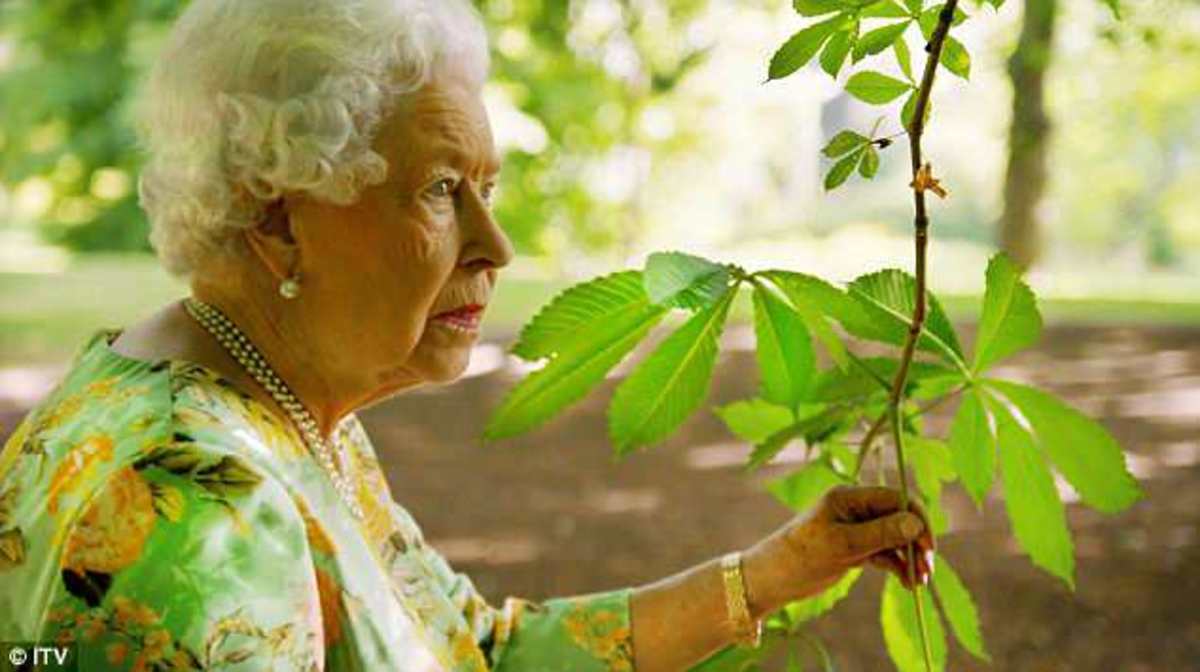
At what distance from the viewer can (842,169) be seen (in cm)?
105

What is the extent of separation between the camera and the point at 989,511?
5.01 meters

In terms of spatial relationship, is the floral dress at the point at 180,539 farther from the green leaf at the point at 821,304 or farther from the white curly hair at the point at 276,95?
the green leaf at the point at 821,304

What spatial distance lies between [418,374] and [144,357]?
0.25 meters

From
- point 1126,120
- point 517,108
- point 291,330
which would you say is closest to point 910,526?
point 291,330

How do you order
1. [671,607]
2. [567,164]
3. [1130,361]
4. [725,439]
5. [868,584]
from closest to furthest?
[671,607], [868,584], [725,439], [1130,361], [567,164]

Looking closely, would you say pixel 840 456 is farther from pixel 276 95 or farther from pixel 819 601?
pixel 276 95

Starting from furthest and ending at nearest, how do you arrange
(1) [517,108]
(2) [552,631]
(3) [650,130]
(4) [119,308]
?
(3) [650,130] < (4) [119,308] < (1) [517,108] < (2) [552,631]

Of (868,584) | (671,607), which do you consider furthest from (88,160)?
(671,607)

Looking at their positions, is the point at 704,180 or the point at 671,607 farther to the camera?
the point at 704,180

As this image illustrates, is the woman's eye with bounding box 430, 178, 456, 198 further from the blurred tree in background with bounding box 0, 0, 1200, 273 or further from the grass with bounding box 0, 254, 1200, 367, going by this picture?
the grass with bounding box 0, 254, 1200, 367

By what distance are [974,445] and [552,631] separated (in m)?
0.61

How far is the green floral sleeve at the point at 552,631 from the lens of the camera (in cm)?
162

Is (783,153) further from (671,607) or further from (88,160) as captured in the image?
(671,607)

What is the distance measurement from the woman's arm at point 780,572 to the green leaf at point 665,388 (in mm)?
250
